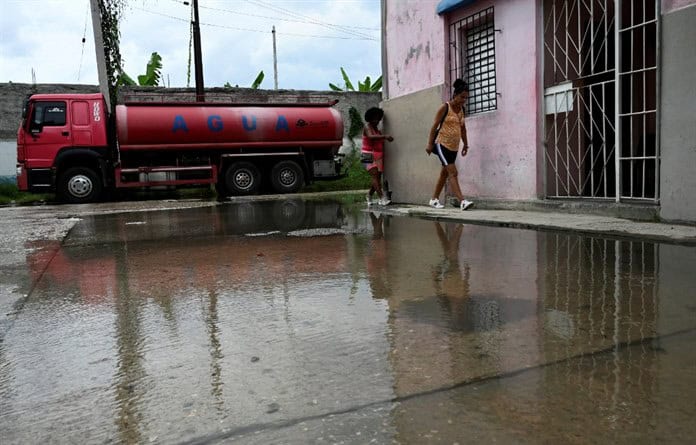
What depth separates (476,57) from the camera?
8172 millimetres

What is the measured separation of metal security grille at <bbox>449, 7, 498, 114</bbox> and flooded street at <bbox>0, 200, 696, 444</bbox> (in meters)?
4.01

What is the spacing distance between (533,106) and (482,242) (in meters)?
2.78

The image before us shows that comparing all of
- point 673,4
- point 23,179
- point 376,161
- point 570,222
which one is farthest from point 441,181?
point 23,179

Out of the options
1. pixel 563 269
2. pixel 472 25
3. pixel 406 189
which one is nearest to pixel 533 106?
pixel 472 25

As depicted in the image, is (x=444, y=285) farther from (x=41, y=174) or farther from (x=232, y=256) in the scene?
(x=41, y=174)

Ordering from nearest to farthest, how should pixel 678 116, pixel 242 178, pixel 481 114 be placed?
pixel 678 116, pixel 481 114, pixel 242 178

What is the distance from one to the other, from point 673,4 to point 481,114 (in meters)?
2.93

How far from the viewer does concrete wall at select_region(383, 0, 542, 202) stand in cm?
704

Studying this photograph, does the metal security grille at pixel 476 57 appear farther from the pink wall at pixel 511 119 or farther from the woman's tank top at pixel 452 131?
the woman's tank top at pixel 452 131

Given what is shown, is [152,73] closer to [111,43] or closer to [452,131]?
[111,43]

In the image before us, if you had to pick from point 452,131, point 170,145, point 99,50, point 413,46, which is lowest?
point 452,131

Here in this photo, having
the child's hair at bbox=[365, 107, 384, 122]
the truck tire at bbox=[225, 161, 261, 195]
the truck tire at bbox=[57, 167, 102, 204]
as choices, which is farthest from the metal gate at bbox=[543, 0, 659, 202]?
the truck tire at bbox=[57, 167, 102, 204]

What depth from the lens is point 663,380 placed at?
183cm

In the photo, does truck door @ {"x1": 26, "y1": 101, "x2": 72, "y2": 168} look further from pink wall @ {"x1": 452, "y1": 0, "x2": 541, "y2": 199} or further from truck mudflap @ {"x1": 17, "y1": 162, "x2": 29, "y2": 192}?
pink wall @ {"x1": 452, "y1": 0, "x2": 541, "y2": 199}
